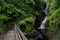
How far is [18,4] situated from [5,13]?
9.74 feet

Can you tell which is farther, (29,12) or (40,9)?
(40,9)

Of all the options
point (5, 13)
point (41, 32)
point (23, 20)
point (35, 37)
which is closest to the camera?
point (5, 13)

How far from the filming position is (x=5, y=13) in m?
7.84

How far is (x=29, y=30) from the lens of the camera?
1012cm

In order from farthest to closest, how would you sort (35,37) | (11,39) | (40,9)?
1. (40,9)
2. (35,37)
3. (11,39)

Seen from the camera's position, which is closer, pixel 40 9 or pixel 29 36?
pixel 29 36

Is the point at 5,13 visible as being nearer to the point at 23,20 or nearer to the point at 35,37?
the point at 23,20

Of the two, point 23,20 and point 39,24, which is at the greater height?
point 39,24

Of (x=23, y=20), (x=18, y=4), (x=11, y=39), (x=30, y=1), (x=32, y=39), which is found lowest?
(x=11, y=39)

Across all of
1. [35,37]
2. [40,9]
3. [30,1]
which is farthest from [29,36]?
[40,9]

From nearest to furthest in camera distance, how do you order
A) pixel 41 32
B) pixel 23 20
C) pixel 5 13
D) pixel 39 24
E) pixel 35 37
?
pixel 5 13 → pixel 23 20 → pixel 35 37 → pixel 41 32 → pixel 39 24

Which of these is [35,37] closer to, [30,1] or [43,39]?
[43,39]

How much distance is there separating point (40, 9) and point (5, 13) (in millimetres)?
8489

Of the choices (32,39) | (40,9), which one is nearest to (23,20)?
(32,39)
